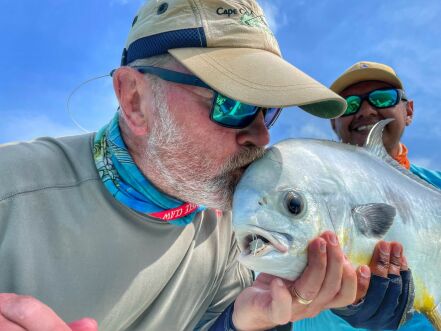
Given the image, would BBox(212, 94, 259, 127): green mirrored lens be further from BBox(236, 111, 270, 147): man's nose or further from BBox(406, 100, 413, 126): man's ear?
BBox(406, 100, 413, 126): man's ear

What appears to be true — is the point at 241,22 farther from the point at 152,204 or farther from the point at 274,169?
the point at 152,204

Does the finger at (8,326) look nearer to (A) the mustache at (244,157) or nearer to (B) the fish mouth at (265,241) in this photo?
(B) the fish mouth at (265,241)

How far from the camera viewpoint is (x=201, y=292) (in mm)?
2598

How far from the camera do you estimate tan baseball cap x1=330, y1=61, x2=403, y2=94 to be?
3.97m

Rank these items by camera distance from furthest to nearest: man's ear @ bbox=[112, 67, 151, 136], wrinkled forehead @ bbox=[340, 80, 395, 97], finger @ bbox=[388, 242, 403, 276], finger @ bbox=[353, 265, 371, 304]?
wrinkled forehead @ bbox=[340, 80, 395, 97], man's ear @ bbox=[112, 67, 151, 136], finger @ bbox=[388, 242, 403, 276], finger @ bbox=[353, 265, 371, 304]

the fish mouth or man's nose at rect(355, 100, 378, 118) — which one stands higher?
man's nose at rect(355, 100, 378, 118)

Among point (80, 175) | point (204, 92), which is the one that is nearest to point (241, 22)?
point (204, 92)

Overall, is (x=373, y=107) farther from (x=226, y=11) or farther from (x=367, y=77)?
(x=226, y=11)

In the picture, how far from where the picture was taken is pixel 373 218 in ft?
6.04

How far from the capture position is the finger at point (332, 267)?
5.41ft

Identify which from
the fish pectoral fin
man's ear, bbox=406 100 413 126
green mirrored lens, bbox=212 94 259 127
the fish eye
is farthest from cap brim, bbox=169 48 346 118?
man's ear, bbox=406 100 413 126

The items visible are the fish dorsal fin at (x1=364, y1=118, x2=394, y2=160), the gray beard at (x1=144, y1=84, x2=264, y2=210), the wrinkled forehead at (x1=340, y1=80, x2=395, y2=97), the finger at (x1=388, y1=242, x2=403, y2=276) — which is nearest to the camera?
the finger at (x1=388, y1=242, x2=403, y2=276)

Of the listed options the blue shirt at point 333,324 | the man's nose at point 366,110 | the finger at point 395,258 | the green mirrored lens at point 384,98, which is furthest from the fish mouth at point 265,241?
the green mirrored lens at point 384,98

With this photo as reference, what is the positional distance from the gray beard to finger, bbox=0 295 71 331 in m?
1.05
